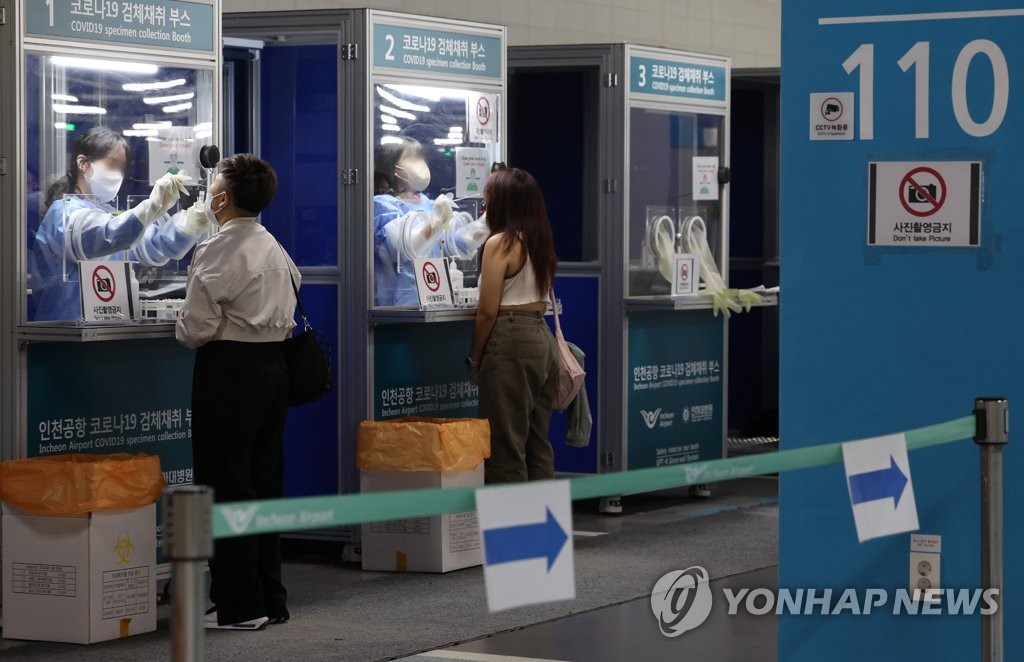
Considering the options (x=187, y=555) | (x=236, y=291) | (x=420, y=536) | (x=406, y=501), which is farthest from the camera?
(x=420, y=536)

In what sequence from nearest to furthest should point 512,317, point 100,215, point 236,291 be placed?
1. point 236,291
2. point 100,215
3. point 512,317

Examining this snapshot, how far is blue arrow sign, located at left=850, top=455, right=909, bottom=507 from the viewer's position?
11.4 ft

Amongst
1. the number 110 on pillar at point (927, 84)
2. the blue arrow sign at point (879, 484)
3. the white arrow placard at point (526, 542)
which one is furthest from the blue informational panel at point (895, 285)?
the white arrow placard at point (526, 542)

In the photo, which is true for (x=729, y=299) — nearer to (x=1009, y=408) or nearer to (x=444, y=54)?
(x=444, y=54)

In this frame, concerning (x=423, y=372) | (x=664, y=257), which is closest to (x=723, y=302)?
(x=664, y=257)

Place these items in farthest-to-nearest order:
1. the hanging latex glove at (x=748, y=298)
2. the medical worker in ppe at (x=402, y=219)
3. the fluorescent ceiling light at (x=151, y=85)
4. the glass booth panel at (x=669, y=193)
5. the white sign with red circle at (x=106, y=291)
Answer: the hanging latex glove at (x=748, y=298)
the glass booth panel at (x=669, y=193)
the medical worker in ppe at (x=402, y=219)
the fluorescent ceiling light at (x=151, y=85)
the white sign with red circle at (x=106, y=291)

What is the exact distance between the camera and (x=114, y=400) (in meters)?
5.70

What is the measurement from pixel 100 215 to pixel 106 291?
0.89 feet

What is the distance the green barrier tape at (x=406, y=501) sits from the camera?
8.32 ft

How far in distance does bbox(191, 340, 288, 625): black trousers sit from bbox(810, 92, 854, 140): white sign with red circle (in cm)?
213

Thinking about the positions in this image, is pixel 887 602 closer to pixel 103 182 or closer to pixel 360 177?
pixel 103 182

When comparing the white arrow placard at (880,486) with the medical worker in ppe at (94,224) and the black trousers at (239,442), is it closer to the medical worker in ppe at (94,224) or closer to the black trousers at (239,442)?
the black trousers at (239,442)

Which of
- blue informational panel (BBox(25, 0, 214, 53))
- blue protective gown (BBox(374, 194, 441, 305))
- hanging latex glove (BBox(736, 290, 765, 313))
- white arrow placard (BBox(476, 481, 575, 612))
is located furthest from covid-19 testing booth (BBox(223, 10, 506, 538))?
white arrow placard (BBox(476, 481, 575, 612))

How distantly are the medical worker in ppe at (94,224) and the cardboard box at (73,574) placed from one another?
0.73m
